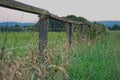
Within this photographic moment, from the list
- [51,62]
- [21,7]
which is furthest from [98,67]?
[21,7]

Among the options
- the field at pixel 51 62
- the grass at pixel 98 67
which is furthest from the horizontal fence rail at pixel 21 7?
the grass at pixel 98 67

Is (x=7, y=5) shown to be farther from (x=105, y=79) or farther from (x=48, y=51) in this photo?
(x=105, y=79)

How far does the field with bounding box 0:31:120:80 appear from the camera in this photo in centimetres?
338

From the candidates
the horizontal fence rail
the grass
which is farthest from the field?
the horizontal fence rail

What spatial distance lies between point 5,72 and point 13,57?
539 mm

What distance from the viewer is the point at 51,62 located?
18.0 ft

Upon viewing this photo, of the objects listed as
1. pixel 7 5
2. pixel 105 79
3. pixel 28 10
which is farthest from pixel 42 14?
pixel 7 5

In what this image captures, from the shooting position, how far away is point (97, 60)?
920 cm

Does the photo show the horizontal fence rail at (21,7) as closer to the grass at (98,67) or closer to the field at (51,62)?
the field at (51,62)

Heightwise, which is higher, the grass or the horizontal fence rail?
the horizontal fence rail

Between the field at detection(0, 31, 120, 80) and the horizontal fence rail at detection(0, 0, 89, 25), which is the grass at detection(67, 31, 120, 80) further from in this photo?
the horizontal fence rail at detection(0, 0, 89, 25)

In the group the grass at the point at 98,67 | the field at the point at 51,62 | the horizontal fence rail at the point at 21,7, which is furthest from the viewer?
the grass at the point at 98,67

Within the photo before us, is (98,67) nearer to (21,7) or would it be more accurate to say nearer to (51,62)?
(51,62)

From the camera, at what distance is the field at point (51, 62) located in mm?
3385
